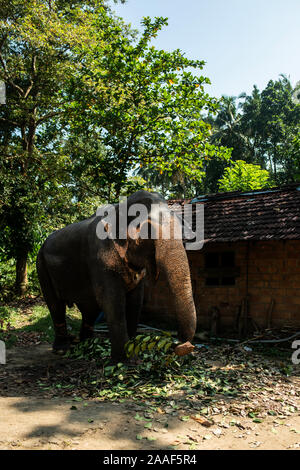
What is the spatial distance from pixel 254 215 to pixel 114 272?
16.7 ft

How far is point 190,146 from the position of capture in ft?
37.7

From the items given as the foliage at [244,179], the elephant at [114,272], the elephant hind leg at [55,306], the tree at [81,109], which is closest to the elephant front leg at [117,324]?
the elephant at [114,272]

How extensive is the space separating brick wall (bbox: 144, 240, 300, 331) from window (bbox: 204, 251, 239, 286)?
0.34 ft

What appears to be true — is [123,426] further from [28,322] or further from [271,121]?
[271,121]

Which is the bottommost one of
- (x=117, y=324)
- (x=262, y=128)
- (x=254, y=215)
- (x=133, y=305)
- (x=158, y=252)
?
(x=117, y=324)

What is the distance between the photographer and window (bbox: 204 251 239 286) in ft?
31.5

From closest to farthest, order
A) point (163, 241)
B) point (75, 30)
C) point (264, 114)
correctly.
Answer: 1. point (163, 241)
2. point (75, 30)
3. point (264, 114)

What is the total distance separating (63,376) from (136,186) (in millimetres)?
6831

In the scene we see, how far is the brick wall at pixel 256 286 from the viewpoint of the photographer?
8.67 metres

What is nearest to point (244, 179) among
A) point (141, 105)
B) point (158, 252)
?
point (141, 105)

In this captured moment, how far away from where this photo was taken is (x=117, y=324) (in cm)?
564

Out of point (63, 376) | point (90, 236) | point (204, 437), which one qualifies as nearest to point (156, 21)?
point (90, 236)

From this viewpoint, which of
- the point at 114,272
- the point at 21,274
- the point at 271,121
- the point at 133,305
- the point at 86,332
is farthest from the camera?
the point at 271,121
